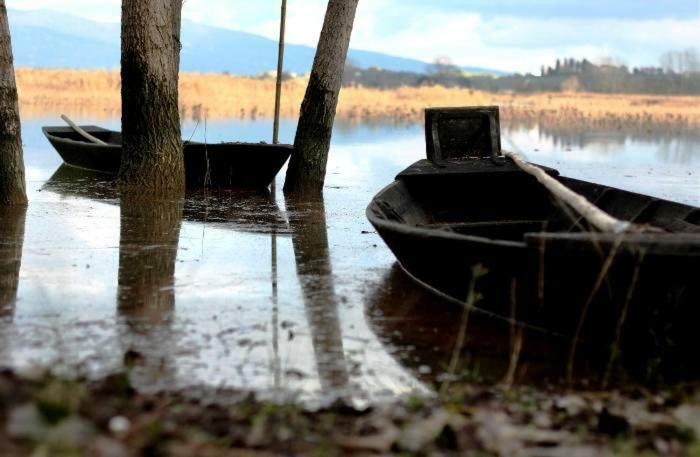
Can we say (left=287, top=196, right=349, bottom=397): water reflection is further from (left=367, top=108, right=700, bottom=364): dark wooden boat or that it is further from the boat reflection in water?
(left=367, top=108, right=700, bottom=364): dark wooden boat

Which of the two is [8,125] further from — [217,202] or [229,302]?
[229,302]

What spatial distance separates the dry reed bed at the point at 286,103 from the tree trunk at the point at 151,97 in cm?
2024

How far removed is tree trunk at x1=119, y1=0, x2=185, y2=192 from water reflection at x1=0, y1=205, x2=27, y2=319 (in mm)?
2088

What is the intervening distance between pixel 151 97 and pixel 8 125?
2.26 metres

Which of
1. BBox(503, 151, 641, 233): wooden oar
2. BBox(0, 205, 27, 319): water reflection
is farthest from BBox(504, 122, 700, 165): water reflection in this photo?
BBox(503, 151, 641, 233): wooden oar

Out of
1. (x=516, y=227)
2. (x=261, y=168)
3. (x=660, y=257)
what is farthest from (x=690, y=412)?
(x=261, y=168)

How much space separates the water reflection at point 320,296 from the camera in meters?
6.20

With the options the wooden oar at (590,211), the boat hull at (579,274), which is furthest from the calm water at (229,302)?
the wooden oar at (590,211)

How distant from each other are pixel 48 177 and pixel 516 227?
10064mm

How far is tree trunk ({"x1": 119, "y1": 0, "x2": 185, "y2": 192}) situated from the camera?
13.6m

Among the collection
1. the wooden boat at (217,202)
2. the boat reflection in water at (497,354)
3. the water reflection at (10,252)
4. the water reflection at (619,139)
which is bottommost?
the boat reflection in water at (497,354)

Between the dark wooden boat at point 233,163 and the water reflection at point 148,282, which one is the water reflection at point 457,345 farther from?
the dark wooden boat at point 233,163

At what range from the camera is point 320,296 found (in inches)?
325

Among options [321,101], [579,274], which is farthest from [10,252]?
[321,101]
